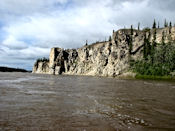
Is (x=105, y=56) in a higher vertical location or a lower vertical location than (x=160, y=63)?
higher

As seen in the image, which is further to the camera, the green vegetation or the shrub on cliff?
the shrub on cliff

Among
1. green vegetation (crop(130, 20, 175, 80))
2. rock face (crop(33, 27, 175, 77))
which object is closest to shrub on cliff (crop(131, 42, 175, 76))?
green vegetation (crop(130, 20, 175, 80))

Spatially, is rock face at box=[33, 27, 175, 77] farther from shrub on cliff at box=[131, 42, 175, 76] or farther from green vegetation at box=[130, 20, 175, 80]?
shrub on cliff at box=[131, 42, 175, 76]

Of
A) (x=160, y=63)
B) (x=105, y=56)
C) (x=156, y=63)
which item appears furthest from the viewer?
(x=105, y=56)

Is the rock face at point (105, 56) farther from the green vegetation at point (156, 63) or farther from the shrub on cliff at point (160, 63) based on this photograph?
the shrub on cliff at point (160, 63)

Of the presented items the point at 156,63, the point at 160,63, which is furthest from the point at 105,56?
the point at 160,63

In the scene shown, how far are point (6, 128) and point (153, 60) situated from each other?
9180 cm

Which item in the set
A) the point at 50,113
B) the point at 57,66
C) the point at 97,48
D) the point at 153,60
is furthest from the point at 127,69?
the point at 50,113

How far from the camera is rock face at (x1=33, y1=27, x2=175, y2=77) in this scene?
105700mm

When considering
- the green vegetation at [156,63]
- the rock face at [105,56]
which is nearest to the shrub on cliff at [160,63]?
the green vegetation at [156,63]

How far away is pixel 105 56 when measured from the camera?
12300cm

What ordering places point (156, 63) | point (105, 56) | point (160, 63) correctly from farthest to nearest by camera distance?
1. point (105, 56)
2. point (160, 63)
3. point (156, 63)

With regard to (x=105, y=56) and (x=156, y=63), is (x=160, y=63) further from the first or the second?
(x=105, y=56)

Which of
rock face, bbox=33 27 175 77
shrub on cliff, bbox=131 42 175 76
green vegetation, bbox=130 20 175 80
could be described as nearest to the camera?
green vegetation, bbox=130 20 175 80
